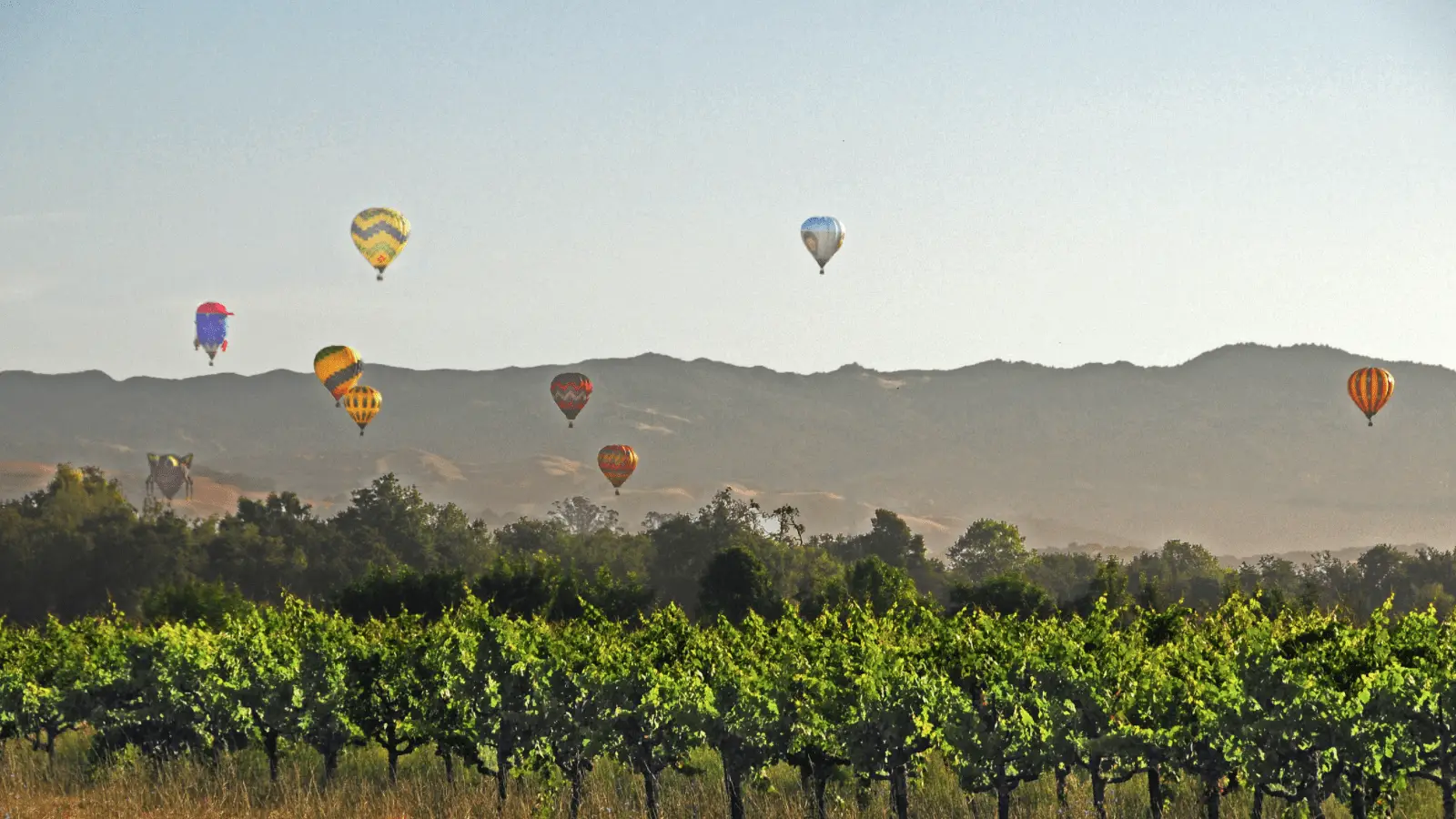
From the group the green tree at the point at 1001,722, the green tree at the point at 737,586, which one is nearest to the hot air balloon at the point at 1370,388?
the green tree at the point at 737,586

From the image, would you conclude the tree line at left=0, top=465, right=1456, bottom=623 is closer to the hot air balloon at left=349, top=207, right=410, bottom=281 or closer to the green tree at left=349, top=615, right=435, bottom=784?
the hot air balloon at left=349, top=207, right=410, bottom=281

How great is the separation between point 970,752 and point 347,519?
385 ft

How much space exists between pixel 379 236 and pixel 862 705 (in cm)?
7759

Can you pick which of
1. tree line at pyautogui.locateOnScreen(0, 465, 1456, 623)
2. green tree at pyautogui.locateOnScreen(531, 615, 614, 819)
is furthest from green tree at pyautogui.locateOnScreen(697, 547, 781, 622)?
green tree at pyautogui.locateOnScreen(531, 615, 614, 819)

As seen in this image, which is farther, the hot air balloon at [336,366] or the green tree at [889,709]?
the hot air balloon at [336,366]

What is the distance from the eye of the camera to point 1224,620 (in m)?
24.9

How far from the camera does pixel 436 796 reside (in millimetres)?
26719

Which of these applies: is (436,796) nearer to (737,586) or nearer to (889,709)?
(889,709)

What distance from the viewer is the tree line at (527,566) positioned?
2906 inches

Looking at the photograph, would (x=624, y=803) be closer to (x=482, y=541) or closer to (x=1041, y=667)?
(x=1041, y=667)

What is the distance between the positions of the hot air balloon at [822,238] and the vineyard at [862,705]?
73581mm

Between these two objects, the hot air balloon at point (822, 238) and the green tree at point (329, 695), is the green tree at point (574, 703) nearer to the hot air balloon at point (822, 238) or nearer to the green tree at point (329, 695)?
the green tree at point (329, 695)

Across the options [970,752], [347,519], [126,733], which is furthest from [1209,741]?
[347,519]

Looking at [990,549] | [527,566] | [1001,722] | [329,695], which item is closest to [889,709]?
[1001,722]
